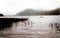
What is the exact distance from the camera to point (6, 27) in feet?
3.08

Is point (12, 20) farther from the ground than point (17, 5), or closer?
closer

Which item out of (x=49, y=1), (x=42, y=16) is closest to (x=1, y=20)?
(x=42, y=16)

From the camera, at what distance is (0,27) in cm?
94

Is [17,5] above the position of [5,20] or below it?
above

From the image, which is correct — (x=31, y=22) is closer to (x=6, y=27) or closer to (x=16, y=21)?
(x=16, y=21)

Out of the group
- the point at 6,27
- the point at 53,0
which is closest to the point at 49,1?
the point at 53,0

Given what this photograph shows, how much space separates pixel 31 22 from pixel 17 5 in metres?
0.23

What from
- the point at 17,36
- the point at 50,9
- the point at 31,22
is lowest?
the point at 17,36

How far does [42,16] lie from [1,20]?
16.7 inches

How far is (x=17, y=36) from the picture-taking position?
931 mm

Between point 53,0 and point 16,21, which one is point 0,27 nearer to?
point 16,21

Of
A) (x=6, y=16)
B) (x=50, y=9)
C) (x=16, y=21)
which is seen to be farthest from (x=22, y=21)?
(x=50, y=9)

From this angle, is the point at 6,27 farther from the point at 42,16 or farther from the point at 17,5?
the point at 42,16

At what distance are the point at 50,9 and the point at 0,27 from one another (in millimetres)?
551
